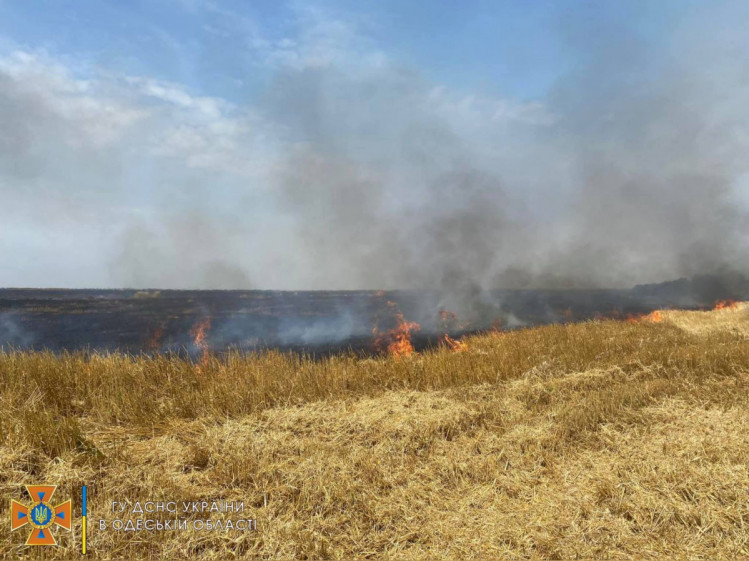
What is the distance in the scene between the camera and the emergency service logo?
12.0 feet

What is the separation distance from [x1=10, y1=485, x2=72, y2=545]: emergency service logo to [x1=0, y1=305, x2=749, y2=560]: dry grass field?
0.25ft

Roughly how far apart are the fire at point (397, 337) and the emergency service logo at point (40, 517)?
1059cm

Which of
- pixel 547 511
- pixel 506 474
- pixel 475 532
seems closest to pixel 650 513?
pixel 547 511

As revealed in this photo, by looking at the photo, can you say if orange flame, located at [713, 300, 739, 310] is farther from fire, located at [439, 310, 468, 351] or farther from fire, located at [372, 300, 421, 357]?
fire, located at [372, 300, 421, 357]

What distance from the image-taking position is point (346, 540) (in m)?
3.86

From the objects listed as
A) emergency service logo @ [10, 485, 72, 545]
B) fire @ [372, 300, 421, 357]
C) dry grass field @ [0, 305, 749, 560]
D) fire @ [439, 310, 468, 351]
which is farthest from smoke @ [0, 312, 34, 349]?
fire @ [439, 310, 468, 351]

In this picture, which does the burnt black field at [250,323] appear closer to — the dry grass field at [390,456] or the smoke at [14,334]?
the smoke at [14,334]

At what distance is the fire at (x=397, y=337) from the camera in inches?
640

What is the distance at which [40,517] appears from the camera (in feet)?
12.6

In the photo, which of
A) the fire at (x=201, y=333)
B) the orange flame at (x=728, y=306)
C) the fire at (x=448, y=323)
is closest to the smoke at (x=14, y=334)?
the fire at (x=201, y=333)

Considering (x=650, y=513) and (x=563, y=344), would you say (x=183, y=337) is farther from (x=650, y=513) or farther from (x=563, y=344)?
(x=650, y=513)

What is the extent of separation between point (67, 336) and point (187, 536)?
20.2m

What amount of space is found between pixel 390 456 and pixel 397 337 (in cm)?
1343

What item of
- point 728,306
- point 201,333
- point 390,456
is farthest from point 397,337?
point 728,306
